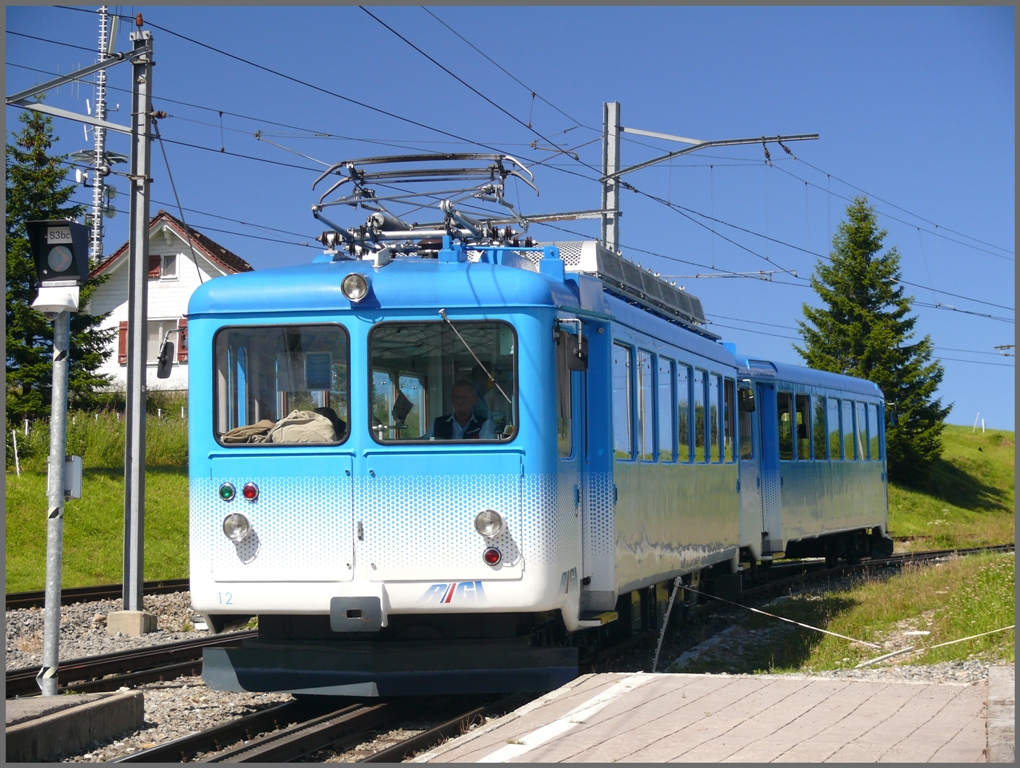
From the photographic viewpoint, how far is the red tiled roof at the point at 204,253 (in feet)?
137

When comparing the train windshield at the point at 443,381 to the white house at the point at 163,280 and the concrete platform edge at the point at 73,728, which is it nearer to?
the concrete platform edge at the point at 73,728

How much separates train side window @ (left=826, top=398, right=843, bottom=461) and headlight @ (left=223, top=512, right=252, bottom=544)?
1379 centimetres

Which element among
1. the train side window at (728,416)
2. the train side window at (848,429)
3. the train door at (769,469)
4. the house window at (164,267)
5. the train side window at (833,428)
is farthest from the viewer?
the house window at (164,267)

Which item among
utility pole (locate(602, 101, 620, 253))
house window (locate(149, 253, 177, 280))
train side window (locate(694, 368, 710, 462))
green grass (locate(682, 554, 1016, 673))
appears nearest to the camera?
green grass (locate(682, 554, 1016, 673))

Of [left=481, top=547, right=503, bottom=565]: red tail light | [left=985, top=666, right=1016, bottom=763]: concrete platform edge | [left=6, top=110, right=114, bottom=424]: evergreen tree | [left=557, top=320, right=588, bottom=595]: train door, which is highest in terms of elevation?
[left=6, top=110, right=114, bottom=424]: evergreen tree

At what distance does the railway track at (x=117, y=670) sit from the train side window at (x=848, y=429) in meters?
12.3

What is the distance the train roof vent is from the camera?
10.1m

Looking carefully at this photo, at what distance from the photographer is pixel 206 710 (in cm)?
873

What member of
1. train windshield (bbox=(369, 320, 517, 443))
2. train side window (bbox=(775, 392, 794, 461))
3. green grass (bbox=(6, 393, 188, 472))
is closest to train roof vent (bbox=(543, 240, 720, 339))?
train windshield (bbox=(369, 320, 517, 443))

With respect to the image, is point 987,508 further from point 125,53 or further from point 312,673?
point 312,673

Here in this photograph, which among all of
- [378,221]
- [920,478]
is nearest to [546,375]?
[378,221]

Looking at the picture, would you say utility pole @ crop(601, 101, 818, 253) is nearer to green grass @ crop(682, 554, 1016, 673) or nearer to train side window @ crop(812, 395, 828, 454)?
train side window @ crop(812, 395, 828, 454)

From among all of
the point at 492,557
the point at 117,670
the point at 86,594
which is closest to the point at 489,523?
the point at 492,557

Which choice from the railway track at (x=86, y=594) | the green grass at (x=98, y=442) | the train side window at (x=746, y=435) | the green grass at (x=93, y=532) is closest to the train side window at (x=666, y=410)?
the train side window at (x=746, y=435)
